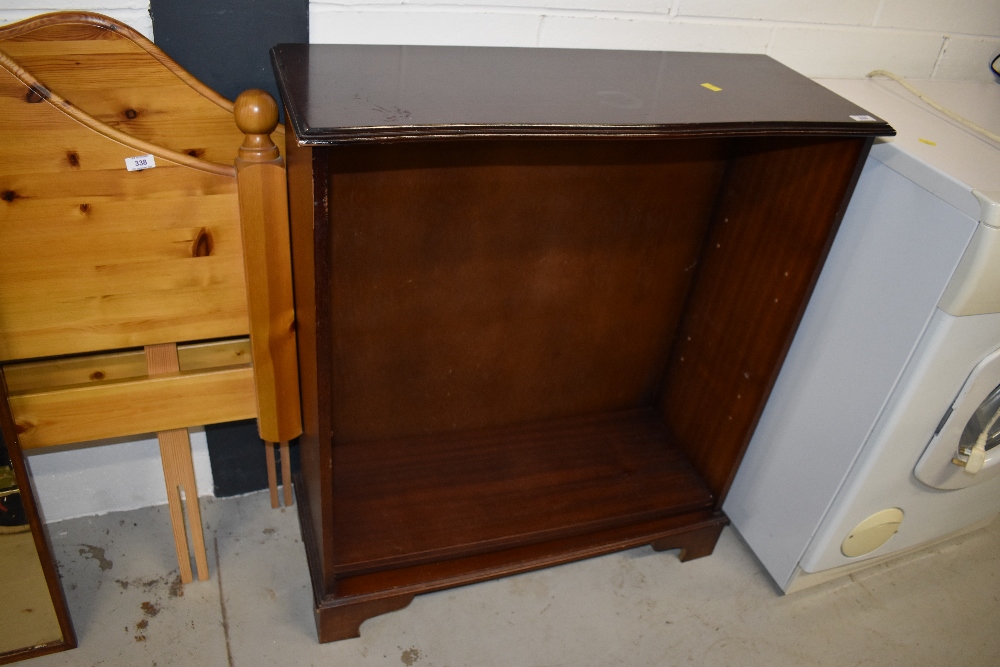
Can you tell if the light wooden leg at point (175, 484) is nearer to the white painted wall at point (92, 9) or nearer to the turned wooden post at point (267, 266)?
the turned wooden post at point (267, 266)

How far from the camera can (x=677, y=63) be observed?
1383mm

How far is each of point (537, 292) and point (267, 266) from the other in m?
0.59

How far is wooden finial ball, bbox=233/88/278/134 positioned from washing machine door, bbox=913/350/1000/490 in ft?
4.06

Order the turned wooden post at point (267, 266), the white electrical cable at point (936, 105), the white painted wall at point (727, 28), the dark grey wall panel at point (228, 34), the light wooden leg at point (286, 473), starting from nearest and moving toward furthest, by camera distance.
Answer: the turned wooden post at point (267, 266)
the dark grey wall panel at point (228, 34)
the white painted wall at point (727, 28)
the white electrical cable at point (936, 105)
the light wooden leg at point (286, 473)

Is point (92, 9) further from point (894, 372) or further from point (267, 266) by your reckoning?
point (894, 372)

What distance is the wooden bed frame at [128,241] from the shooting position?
105 cm

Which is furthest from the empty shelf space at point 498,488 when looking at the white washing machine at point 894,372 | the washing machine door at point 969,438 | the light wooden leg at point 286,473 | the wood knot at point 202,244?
the wood knot at point 202,244

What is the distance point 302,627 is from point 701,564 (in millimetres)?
879

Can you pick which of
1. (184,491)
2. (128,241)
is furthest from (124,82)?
(184,491)

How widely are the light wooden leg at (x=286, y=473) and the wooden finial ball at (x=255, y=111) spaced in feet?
2.38

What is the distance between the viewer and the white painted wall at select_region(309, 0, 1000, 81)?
51.2 inches

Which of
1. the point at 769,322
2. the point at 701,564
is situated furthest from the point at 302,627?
the point at 769,322

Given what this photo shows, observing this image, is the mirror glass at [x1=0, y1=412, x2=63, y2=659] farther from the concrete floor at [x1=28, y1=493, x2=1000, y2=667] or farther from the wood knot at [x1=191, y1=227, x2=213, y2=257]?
the wood knot at [x1=191, y1=227, x2=213, y2=257]

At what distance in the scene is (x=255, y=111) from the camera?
1.06 meters
